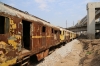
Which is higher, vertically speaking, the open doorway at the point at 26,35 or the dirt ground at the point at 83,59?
the open doorway at the point at 26,35

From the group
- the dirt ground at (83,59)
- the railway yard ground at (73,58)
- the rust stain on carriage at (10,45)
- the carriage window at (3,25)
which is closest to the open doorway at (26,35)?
the rust stain on carriage at (10,45)

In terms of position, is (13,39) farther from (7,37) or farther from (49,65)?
(49,65)

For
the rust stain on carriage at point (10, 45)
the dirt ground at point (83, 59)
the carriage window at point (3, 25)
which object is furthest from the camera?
the dirt ground at point (83, 59)

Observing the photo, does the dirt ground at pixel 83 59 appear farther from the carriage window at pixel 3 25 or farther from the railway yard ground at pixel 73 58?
the carriage window at pixel 3 25

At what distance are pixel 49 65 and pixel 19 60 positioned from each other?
4.12 meters

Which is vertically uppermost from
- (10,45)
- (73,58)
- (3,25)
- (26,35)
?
(3,25)

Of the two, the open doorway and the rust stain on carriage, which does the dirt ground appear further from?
the rust stain on carriage

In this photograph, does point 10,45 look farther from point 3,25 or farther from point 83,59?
point 83,59

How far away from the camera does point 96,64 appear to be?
857 cm

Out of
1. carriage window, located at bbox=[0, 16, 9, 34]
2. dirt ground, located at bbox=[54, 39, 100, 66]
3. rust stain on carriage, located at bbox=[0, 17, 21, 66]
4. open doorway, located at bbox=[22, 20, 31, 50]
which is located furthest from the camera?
dirt ground, located at bbox=[54, 39, 100, 66]

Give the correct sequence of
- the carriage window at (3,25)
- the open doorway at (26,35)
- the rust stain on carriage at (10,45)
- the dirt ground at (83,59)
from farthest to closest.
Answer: the dirt ground at (83,59) < the open doorway at (26,35) < the carriage window at (3,25) < the rust stain on carriage at (10,45)

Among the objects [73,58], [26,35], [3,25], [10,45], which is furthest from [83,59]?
[3,25]

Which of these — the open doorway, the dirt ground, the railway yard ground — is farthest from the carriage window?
the dirt ground

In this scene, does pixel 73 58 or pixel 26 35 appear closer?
pixel 26 35
